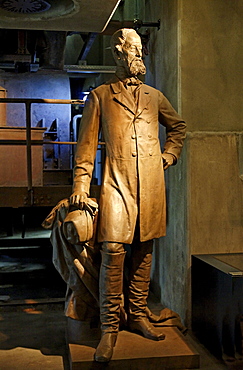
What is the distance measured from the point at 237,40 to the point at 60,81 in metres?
7.43

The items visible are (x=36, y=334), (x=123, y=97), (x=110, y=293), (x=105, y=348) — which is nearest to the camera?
(x=105, y=348)

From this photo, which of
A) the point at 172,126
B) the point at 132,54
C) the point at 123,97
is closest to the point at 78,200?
the point at 123,97

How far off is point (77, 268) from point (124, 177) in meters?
0.80

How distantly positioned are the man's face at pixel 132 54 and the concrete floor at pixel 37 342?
215cm

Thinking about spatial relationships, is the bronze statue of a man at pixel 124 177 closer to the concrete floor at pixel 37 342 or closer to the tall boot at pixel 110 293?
the tall boot at pixel 110 293

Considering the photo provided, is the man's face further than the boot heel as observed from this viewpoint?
Yes

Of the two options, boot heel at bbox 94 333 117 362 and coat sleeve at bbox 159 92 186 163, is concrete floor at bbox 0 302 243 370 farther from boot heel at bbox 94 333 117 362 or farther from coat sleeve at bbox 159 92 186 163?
coat sleeve at bbox 159 92 186 163

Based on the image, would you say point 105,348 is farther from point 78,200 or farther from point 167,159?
point 167,159

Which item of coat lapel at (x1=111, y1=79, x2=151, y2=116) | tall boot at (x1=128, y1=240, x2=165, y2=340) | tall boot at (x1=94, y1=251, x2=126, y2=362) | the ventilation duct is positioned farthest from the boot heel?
the ventilation duct

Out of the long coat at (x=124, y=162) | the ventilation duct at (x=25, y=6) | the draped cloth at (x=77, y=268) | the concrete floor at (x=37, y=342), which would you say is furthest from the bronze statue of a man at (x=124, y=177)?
the ventilation duct at (x=25, y=6)

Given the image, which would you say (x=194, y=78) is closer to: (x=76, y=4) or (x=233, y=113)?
(x=233, y=113)

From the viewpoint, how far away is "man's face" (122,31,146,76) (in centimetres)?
345

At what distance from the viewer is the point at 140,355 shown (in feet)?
10.8

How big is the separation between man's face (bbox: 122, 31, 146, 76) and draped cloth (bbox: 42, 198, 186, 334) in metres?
1.12
